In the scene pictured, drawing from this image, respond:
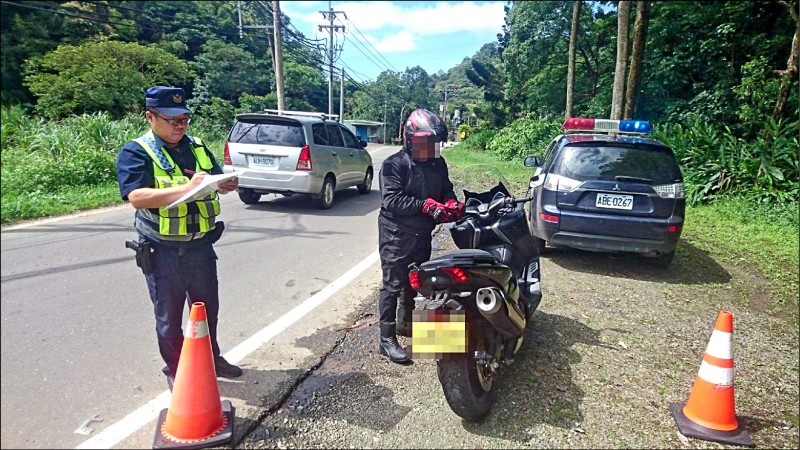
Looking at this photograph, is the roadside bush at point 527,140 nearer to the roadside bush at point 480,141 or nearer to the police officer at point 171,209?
the roadside bush at point 480,141

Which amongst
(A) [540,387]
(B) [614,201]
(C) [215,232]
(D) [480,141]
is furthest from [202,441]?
(D) [480,141]

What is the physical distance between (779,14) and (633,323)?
1424cm

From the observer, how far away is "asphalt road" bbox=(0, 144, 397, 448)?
1.79 metres

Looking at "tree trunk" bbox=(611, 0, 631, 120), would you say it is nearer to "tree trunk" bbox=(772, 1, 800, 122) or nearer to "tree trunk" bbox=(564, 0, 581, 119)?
"tree trunk" bbox=(772, 1, 800, 122)

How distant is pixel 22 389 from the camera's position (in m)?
1.75

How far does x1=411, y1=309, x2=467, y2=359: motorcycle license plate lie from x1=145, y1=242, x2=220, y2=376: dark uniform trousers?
4.11 feet

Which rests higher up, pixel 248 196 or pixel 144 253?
pixel 144 253

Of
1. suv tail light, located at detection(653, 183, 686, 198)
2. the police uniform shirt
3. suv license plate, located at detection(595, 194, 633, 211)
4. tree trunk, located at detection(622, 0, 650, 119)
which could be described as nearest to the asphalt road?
the police uniform shirt

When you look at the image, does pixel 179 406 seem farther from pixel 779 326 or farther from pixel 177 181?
pixel 779 326

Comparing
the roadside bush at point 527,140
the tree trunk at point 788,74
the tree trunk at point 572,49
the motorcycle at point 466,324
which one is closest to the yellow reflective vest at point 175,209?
the motorcycle at point 466,324

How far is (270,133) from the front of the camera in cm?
839

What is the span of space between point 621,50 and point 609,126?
221 inches

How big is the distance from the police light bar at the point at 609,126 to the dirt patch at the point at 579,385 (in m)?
2.19

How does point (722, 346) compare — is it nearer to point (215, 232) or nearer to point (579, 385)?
point (579, 385)
